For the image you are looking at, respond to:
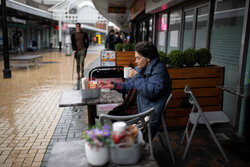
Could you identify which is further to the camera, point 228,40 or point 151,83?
point 228,40

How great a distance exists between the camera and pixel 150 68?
2.35 metres

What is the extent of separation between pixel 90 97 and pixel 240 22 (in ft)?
9.34

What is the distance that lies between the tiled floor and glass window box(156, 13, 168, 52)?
11.5 feet

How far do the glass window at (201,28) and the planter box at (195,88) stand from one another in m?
1.53

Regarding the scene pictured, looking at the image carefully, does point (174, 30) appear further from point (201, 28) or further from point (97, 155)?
point (97, 155)

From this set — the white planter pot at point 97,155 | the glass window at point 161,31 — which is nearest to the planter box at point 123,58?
the glass window at point 161,31

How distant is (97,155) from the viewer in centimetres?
131

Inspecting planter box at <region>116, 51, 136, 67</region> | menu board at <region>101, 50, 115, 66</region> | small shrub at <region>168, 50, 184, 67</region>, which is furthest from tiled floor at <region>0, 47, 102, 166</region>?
small shrub at <region>168, 50, 184, 67</region>

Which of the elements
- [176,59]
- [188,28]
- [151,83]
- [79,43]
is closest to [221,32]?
[176,59]

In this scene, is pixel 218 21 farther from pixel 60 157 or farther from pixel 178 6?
pixel 60 157

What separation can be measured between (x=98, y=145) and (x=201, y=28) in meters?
4.80

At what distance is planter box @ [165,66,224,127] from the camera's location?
3717 millimetres

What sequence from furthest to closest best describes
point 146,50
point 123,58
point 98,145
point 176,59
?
point 123,58
point 176,59
point 146,50
point 98,145

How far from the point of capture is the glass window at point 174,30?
695 cm
